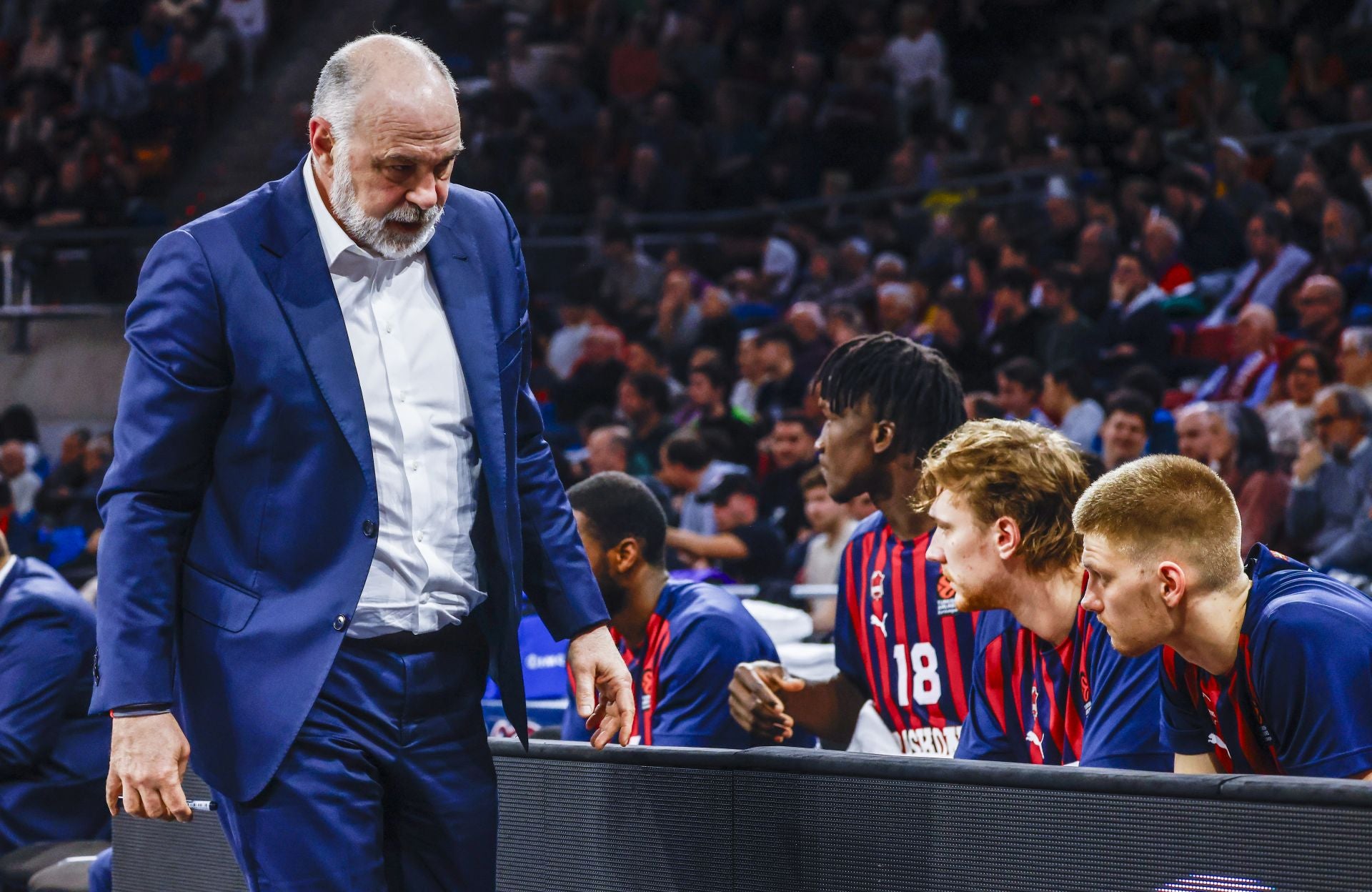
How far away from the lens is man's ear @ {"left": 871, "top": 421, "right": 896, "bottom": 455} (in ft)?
12.5

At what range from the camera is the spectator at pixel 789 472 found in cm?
816

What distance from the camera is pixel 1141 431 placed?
6.73m

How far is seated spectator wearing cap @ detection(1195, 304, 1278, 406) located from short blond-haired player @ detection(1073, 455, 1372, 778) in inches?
211

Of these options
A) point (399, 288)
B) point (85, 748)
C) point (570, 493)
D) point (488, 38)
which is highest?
point (488, 38)

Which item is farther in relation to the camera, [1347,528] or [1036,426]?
[1347,528]

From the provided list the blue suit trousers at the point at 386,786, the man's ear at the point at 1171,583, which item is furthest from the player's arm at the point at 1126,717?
the blue suit trousers at the point at 386,786

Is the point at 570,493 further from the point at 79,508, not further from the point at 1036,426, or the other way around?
the point at 79,508

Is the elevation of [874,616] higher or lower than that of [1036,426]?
lower

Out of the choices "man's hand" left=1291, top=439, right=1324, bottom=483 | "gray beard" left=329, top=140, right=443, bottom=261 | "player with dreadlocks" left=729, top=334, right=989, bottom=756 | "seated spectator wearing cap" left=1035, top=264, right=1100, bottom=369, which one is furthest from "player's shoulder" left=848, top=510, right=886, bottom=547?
"seated spectator wearing cap" left=1035, top=264, right=1100, bottom=369

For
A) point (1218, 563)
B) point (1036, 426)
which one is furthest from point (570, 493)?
point (1218, 563)

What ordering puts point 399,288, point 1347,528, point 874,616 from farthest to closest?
point 1347,528 < point 874,616 < point 399,288

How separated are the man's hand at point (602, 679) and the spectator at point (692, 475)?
5.48 meters

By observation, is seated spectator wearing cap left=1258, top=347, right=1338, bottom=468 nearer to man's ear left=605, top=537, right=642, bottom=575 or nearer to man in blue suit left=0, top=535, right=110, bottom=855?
man's ear left=605, top=537, right=642, bottom=575

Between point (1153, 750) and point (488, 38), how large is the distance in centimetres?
1366
